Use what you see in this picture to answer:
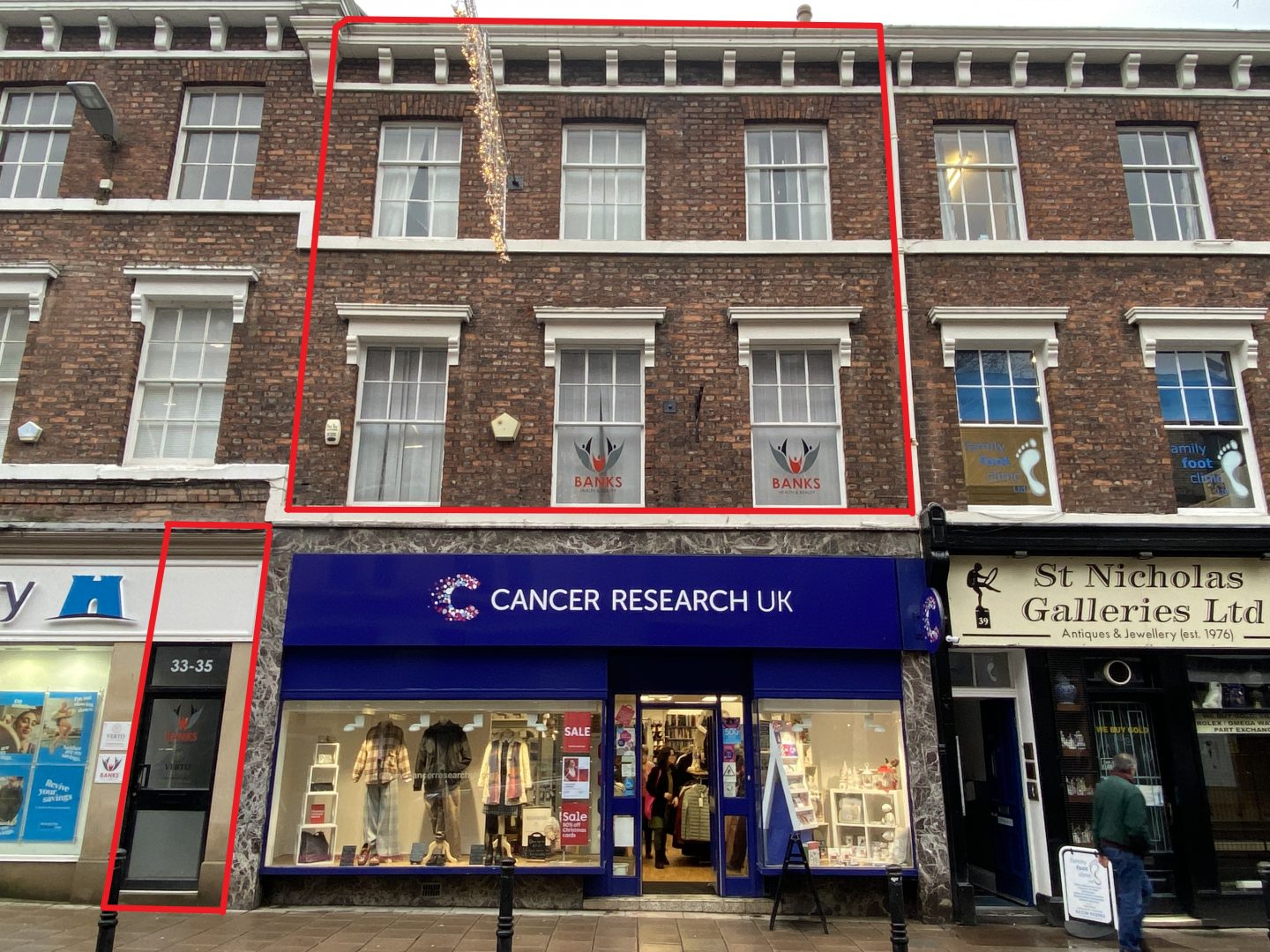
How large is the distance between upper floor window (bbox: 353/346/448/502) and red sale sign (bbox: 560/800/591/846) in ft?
13.1

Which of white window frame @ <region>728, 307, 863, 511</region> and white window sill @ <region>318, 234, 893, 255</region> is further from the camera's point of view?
white window sill @ <region>318, 234, 893, 255</region>

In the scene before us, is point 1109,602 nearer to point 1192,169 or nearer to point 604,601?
point 604,601

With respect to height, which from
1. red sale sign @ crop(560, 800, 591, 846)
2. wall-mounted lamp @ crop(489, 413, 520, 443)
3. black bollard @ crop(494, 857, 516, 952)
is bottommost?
black bollard @ crop(494, 857, 516, 952)

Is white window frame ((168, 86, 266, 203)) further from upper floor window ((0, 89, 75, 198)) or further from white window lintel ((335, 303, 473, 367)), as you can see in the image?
white window lintel ((335, 303, 473, 367))

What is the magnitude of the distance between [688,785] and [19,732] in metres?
8.02

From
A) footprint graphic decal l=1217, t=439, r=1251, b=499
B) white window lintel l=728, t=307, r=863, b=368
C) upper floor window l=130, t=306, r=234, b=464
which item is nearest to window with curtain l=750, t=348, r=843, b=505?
white window lintel l=728, t=307, r=863, b=368

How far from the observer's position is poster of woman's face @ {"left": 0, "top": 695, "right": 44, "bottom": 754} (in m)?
9.62

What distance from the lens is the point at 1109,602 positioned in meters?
9.69

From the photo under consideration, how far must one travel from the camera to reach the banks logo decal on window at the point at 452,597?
945cm

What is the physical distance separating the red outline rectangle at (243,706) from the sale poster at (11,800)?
126 cm

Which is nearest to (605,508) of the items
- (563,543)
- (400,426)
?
(563,543)

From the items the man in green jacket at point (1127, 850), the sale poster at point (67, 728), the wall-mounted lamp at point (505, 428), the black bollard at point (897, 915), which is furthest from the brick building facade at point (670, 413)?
the black bollard at point (897, 915)

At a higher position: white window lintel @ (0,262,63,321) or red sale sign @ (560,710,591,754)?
white window lintel @ (0,262,63,321)

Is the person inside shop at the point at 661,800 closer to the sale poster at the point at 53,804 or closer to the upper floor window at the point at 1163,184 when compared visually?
the sale poster at the point at 53,804
